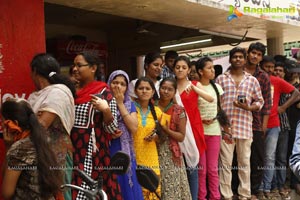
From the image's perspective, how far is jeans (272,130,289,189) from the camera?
19.3 feet

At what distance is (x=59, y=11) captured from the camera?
712cm

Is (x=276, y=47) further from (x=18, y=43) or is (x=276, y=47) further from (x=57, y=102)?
(x=57, y=102)

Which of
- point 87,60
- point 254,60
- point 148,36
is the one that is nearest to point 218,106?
point 254,60

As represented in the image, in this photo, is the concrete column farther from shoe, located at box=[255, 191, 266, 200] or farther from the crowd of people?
shoe, located at box=[255, 191, 266, 200]

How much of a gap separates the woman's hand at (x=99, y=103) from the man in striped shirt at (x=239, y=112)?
2206 mm

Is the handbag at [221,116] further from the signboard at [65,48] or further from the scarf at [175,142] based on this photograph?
the signboard at [65,48]

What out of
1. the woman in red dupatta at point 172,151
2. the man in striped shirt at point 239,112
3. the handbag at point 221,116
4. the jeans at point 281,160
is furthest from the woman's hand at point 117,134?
the jeans at point 281,160

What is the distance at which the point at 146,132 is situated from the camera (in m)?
4.01

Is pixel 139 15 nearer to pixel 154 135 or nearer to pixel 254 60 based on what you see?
pixel 254 60

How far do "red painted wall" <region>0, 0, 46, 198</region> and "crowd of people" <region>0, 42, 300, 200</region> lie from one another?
275mm

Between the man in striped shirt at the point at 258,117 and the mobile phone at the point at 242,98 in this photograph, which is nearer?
the mobile phone at the point at 242,98

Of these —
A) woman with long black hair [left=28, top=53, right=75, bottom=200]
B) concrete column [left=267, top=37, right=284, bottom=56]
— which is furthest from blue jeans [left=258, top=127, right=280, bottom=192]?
woman with long black hair [left=28, top=53, right=75, bottom=200]

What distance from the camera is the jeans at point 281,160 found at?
232 inches

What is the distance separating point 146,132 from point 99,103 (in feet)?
2.92
